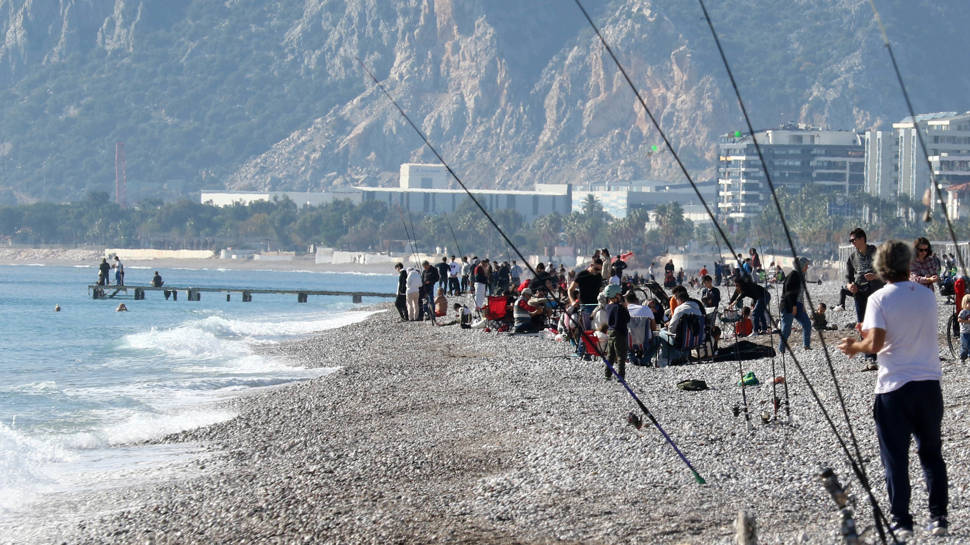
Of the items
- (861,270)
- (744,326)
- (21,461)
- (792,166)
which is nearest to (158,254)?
(792,166)

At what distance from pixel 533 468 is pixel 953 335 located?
6524mm

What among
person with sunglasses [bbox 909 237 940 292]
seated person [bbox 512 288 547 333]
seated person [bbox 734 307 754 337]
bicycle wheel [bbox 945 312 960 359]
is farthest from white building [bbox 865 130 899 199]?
person with sunglasses [bbox 909 237 940 292]

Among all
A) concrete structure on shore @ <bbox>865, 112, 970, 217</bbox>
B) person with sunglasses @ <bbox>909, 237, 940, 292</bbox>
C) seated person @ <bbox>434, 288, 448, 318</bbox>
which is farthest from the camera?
concrete structure on shore @ <bbox>865, 112, 970, 217</bbox>

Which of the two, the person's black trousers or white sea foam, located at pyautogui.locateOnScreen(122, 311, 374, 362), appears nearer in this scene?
the person's black trousers

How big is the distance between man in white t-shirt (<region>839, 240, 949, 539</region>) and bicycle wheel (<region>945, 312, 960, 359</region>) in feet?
25.0

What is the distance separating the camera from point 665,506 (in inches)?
313

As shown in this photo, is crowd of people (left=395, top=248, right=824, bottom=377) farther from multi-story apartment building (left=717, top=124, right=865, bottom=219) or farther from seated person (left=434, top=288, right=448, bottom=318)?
multi-story apartment building (left=717, top=124, right=865, bottom=219)

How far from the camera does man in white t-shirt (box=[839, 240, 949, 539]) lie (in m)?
6.36

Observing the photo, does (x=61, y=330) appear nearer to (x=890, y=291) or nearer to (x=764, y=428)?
(x=764, y=428)

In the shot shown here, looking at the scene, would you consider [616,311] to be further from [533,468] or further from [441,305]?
[441,305]

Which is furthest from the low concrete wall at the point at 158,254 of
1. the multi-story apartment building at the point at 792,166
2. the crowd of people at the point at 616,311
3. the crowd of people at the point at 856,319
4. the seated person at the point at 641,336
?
the seated person at the point at 641,336

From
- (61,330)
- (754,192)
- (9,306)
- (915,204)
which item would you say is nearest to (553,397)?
(61,330)

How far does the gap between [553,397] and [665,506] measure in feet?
19.3

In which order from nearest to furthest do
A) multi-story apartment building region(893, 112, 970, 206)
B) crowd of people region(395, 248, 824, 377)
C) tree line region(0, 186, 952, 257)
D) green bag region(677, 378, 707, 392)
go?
green bag region(677, 378, 707, 392) < crowd of people region(395, 248, 824, 377) < tree line region(0, 186, 952, 257) < multi-story apartment building region(893, 112, 970, 206)
